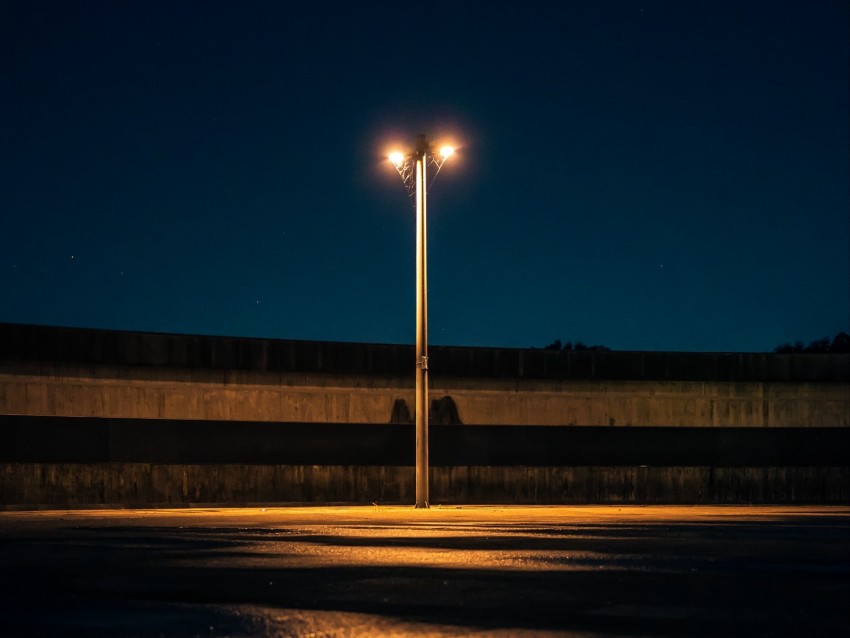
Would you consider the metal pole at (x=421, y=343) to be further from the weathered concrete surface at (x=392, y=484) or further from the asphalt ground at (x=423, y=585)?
the asphalt ground at (x=423, y=585)

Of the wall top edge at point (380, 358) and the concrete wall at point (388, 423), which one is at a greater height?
the wall top edge at point (380, 358)

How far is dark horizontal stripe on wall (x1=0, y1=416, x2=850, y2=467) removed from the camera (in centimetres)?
3503

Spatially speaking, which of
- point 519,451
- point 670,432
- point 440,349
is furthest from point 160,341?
point 670,432

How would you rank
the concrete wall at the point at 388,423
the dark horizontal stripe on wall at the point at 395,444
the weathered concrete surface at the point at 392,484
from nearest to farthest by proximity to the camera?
1. the weathered concrete surface at the point at 392,484
2. the concrete wall at the point at 388,423
3. the dark horizontal stripe on wall at the point at 395,444

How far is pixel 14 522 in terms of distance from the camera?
19891 millimetres

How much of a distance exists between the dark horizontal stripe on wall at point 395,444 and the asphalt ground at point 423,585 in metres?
20.1

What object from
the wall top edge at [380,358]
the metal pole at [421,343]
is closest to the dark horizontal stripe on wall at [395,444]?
the wall top edge at [380,358]

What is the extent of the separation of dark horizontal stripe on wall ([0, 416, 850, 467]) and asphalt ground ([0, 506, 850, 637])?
20.1 m

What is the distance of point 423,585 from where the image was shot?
8.88m

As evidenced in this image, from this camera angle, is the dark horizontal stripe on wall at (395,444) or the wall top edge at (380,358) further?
the wall top edge at (380,358)

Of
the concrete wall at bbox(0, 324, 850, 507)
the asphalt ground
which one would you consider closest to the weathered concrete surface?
the concrete wall at bbox(0, 324, 850, 507)

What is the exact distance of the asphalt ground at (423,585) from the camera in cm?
694


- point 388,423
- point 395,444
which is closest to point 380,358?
point 388,423

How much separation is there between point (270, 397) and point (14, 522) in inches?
725
